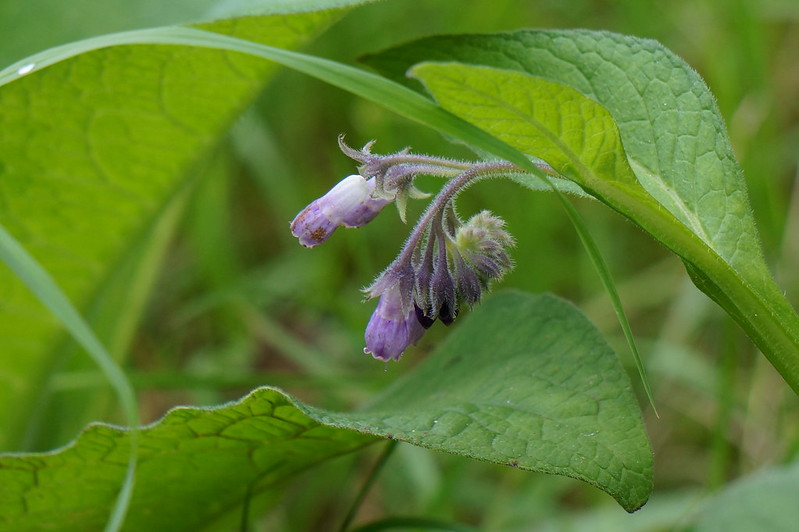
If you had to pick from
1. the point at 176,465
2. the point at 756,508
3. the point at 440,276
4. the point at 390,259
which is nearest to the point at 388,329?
the point at 440,276

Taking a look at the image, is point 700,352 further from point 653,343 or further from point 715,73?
point 715,73

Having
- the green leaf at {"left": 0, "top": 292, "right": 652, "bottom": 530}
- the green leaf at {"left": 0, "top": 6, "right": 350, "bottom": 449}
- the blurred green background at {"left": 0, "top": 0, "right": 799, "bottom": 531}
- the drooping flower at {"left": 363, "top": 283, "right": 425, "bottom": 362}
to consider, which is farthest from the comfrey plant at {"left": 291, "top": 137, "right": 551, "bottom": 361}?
the blurred green background at {"left": 0, "top": 0, "right": 799, "bottom": 531}

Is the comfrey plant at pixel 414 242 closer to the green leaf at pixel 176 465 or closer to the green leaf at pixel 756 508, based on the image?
the green leaf at pixel 176 465

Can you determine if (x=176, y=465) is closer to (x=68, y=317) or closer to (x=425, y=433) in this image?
(x=68, y=317)

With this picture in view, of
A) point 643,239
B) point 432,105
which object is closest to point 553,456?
point 432,105

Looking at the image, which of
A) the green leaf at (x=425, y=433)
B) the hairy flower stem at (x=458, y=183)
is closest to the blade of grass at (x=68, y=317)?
the green leaf at (x=425, y=433)
